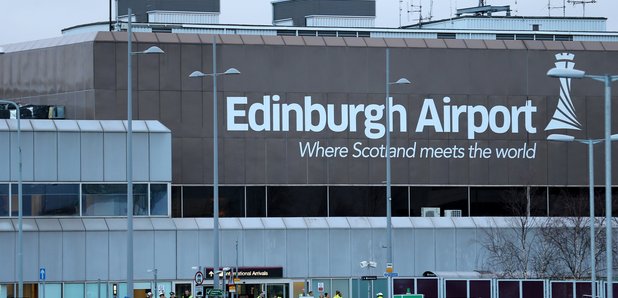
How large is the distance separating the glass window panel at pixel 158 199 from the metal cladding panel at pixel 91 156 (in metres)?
2.70

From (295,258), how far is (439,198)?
9.19m

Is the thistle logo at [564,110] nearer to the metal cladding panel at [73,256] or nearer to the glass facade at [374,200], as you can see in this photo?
the glass facade at [374,200]

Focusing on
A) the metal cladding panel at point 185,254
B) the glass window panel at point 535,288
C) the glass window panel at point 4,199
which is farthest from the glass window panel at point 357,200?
the glass window panel at point 535,288

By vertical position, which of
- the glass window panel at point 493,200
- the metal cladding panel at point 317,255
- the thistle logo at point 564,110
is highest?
the thistle logo at point 564,110

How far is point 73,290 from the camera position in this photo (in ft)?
214

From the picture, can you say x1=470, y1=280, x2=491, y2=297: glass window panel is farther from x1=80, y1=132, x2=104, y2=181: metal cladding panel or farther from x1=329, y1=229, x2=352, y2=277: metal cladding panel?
x1=80, y1=132, x2=104, y2=181: metal cladding panel

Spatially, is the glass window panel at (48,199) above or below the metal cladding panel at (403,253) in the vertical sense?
above

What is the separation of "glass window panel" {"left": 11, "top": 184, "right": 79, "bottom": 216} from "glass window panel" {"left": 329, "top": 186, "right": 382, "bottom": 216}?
13868 millimetres

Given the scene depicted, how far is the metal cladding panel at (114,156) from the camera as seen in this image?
66.4 m

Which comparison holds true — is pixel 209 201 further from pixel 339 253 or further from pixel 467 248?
pixel 467 248

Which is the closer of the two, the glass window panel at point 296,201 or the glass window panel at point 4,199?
the glass window panel at point 4,199

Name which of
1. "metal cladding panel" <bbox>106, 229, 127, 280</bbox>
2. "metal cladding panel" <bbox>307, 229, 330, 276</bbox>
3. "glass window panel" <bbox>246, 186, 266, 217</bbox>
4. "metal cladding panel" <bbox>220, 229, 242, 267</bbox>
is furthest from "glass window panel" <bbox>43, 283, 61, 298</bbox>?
"metal cladding panel" <bbox>307, 229, 330, 276</bbox>

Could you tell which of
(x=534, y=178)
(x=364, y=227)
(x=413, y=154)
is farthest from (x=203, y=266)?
(x=534, y=178)

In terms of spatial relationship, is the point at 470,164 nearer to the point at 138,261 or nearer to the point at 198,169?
the point at 198,169
